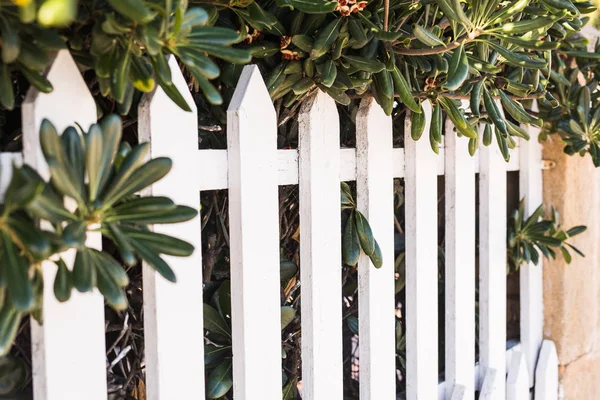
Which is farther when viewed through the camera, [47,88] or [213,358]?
[213,358]

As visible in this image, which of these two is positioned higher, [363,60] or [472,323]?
[363,60]

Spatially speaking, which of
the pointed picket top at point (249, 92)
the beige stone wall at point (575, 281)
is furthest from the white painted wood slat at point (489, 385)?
the pointed picket top at point (249, 92)

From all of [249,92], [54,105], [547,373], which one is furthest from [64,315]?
[547,373]

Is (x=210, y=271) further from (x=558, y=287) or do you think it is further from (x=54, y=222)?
(x=558, y=287)

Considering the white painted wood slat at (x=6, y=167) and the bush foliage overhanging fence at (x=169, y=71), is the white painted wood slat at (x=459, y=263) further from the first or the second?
the white painted wood slat at (x=6, y=167)

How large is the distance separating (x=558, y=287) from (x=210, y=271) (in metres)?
1.52

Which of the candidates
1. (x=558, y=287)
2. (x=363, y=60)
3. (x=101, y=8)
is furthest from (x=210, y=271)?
(x=558, y=287)

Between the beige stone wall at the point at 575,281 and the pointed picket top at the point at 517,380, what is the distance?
238mm

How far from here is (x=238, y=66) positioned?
4.10 ft

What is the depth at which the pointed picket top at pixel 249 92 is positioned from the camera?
120 centimetres

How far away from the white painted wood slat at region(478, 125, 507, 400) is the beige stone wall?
0.33 m

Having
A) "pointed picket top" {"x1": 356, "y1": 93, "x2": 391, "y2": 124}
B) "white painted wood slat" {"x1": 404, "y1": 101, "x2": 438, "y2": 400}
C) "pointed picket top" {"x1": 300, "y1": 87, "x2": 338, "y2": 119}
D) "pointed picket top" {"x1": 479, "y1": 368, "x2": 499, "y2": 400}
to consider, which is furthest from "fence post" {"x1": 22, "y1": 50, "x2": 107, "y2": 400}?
"pointed picket top" {"x1": 479, "y1": 368, "x2": 499, "y2": 400}

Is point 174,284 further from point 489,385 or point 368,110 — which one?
point 489,385

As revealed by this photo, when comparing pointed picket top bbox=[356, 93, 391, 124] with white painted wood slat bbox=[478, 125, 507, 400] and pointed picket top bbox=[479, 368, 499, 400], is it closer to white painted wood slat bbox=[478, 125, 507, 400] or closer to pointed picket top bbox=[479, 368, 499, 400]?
white painted wood slat bbox=[478, 125, 507, 400]
